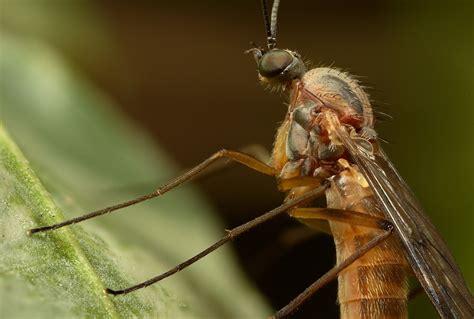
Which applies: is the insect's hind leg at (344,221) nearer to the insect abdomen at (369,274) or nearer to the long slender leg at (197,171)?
the insect abdomen at (369,274)

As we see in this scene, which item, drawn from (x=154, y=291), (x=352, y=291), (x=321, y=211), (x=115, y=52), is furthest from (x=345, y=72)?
(x=115, y=52)

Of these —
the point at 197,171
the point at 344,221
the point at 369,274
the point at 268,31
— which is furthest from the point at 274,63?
the point at 369,274

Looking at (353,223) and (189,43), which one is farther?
(189,43)

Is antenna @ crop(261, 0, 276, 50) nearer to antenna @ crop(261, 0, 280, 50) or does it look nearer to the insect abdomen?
antenna @ crop(261, 0, 280, 50)

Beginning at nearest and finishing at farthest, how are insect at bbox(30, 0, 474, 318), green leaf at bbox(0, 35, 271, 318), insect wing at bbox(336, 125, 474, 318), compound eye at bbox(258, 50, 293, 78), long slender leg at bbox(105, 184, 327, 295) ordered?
1. green leaf at bbox(0, 35, 271, 318)
2. insect wing at bbox(336, 125, 474, 318)
3. insect at bbox(30, 0, 474, 318)
4. long slender leg at bbox(105, 184, 327, 295)
5. compound eye at bbox(258, 50, 293, 78)

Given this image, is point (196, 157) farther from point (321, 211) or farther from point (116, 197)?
point (321, 211)

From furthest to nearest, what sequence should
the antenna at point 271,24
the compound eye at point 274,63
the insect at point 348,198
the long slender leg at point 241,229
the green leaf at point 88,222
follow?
the antenna at point 271,24 → the compound eye at point 274,63 → the long slender leg at point 241,229 → the insect at point 348,198 → the green leaf at point 88,222

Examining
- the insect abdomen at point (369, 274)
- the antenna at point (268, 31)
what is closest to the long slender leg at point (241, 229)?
the insect abdomen at point (369, 274)

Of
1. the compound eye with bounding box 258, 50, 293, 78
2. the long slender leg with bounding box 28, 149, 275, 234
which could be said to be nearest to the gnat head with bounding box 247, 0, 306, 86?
the compound eye with bounding box 258, 50, 293, 78
